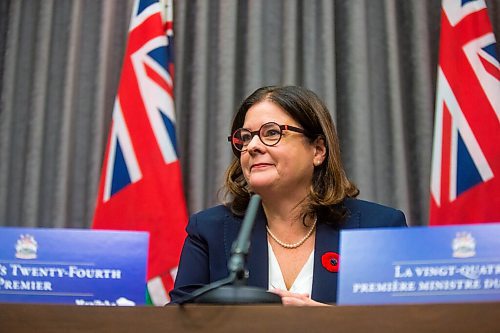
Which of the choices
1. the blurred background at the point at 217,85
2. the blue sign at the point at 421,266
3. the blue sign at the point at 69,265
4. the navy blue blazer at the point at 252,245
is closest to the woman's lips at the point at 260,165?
the navy blue blazer at the point at 252,245

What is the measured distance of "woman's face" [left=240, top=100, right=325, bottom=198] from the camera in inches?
70.6

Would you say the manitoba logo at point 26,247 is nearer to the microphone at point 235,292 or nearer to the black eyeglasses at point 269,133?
the microphone at point 235,292

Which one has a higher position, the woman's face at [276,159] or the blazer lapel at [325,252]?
the woman's face at [276,159]

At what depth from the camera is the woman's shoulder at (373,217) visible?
179 cm

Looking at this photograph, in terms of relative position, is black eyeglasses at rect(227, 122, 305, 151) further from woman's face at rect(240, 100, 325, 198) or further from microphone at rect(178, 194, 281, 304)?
microphone at rect(178, 194, 281, 304)

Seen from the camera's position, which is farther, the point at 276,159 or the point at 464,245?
the point at 276,159

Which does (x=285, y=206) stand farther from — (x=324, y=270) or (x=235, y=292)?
(x=235, y=292)

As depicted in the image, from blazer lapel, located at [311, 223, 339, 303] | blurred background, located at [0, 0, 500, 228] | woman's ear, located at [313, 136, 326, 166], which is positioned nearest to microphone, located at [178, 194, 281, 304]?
blazer lapel, located at [311, 223, 339, 303]

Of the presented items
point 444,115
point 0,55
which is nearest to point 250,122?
point 444,115

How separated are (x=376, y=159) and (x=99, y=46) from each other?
1.41m

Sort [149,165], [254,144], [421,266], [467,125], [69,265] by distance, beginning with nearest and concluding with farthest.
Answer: [421,266], [69,265], [254,144], [467,125], [149,165]

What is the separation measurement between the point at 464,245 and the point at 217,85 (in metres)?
2.00

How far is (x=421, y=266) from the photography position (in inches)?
43.0

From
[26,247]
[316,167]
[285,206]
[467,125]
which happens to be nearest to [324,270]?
[285,206]
